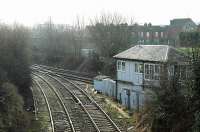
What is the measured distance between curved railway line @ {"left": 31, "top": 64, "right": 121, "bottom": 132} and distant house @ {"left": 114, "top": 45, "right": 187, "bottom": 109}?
2.60 metres

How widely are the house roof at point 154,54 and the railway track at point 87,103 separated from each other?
15.3 ft

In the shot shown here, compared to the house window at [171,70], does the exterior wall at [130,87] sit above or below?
below

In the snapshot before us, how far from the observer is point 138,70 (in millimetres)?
26938

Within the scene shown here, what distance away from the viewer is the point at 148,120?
1769cm

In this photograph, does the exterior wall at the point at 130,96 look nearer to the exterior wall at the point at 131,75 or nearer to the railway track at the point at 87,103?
the exterior wall at the point at 131,75

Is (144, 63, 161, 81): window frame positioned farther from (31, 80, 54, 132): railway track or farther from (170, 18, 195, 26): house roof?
(170, 18, 195, 26): house roof

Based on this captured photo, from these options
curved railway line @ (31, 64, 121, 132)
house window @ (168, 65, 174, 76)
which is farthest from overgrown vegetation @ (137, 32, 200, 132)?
curved railway line @ (31, 64, 121, 132)

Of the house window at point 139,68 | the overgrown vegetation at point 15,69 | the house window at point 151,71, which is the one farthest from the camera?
the house window at point 139,68

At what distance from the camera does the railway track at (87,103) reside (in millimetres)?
20406

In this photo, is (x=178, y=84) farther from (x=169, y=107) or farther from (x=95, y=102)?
(x=95, y=102)

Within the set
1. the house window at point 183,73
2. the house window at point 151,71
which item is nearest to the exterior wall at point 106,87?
the house window at point 151,71

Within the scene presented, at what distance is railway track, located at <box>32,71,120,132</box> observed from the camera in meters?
20.4

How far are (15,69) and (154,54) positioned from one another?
11.2m

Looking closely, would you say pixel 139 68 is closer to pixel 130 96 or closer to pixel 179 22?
pixel 130 96
